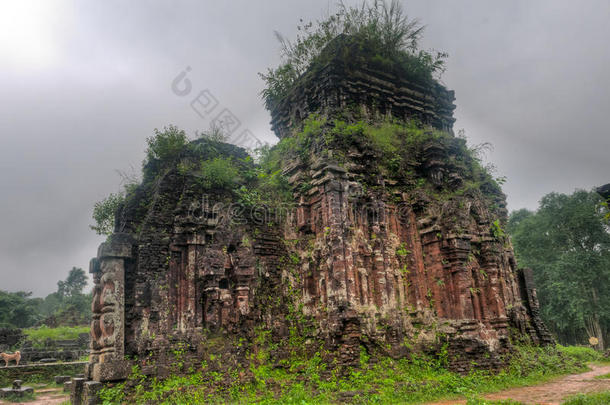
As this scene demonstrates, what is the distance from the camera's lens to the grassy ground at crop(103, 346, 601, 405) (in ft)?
25.4

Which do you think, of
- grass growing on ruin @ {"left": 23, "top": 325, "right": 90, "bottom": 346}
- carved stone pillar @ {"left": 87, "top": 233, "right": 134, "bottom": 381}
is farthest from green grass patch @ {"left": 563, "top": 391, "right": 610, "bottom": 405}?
grass growing on ruin @ {"left": 23, "top": 325, "right": 90, "bottom": 346}

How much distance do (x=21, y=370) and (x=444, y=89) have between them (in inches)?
703

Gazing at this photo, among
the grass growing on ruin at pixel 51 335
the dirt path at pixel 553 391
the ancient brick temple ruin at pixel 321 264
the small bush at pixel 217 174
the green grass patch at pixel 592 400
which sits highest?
the small bush at pixel 217 174

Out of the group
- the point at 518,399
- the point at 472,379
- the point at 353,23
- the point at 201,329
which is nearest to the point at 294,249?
the point at 201,329

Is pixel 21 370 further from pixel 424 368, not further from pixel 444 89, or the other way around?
pixel 444 89

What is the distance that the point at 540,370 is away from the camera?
10.6m

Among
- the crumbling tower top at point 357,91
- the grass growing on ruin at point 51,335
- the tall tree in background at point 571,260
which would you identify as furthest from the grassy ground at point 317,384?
the tall tree in background at point 571,260

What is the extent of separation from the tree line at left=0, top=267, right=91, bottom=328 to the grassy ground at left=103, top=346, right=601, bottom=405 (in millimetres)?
24303

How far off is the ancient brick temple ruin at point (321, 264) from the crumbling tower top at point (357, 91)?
0.08 metres

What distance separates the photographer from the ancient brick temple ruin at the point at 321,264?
8680mm

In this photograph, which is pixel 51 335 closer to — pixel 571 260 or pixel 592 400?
pixel 592 400

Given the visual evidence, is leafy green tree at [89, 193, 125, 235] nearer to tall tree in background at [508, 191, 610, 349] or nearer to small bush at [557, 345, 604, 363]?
small bush at [557, 345, 604, 363]

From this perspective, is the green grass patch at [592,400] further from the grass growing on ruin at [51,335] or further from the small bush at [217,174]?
the grass growing on ruin at [51,335]

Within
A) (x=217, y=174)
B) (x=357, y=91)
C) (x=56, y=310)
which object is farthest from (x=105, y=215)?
(x=56, y=310)
